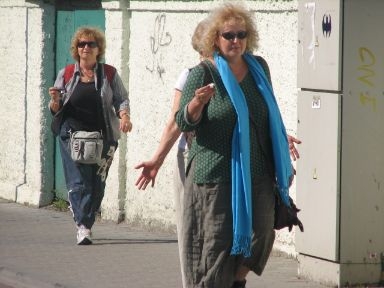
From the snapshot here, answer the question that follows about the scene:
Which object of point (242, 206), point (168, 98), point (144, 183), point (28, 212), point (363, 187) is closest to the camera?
point (242, 206)

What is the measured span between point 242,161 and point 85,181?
4.66 metres

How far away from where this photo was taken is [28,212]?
1364cm

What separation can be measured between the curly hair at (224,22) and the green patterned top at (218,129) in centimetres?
15

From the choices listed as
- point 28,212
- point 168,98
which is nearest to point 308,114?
point 168,98

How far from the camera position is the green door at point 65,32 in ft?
43.5

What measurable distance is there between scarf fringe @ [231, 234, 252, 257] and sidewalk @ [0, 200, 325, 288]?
7.11ft

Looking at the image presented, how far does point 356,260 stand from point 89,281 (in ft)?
6.63

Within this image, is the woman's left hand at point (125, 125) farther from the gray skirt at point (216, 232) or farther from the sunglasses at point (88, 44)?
the gray skirt at point (216, 232)

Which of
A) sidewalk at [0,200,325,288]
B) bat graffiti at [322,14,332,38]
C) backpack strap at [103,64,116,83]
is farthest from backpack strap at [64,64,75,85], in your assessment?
bat graffiti at [322,14,332,38]

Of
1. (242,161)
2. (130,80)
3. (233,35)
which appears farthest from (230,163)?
(130,80)

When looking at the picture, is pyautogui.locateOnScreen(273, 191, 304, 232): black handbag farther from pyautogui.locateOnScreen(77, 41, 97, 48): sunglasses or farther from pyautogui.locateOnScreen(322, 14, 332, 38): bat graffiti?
pyautogui.locateOnScreen(77, 41, 97, 48): sunglasses

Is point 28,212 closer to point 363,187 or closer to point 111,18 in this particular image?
point 111,18

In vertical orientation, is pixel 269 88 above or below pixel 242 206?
above

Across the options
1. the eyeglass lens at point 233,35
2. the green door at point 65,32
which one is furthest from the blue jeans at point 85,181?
the eyeglass lens at point 233,35
